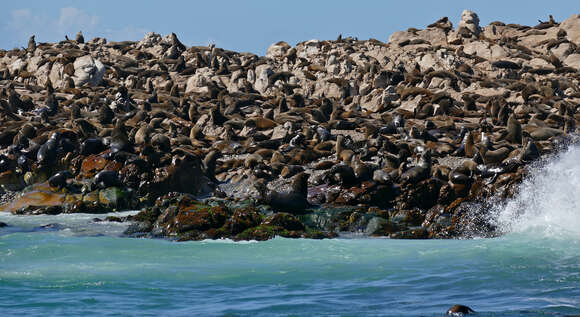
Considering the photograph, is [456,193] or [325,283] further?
[456,193]

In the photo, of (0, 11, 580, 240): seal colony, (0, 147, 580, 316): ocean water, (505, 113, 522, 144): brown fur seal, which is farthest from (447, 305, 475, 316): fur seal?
(505, 113, 522, 144): brown fur seal

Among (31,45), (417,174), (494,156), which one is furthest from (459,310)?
(31,45)

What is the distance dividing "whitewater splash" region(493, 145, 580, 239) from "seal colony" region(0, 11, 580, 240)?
13.5 inches

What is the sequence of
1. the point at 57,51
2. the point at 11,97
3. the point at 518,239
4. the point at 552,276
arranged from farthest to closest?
1. the point at 57,51
2. the point at 11,97
3. the point at 518,239
4. the point at 552,276

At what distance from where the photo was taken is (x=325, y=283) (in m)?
10.6

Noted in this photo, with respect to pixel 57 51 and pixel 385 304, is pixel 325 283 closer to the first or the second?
pixel 385 304

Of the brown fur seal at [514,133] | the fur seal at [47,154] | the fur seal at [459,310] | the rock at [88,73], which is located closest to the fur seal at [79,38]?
the rock at [88,73]

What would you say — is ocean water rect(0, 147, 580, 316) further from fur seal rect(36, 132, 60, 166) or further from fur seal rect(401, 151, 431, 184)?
Answer: fur seal rect(36, 132, 60, 166)

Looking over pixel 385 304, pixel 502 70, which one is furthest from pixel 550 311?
pixel 502 70

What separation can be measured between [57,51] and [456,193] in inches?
1378

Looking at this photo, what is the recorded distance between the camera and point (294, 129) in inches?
1088

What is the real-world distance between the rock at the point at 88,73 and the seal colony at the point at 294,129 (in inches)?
3.6

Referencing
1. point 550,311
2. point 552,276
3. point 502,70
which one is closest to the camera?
point 550,311

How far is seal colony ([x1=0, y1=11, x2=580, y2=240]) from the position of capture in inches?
658
